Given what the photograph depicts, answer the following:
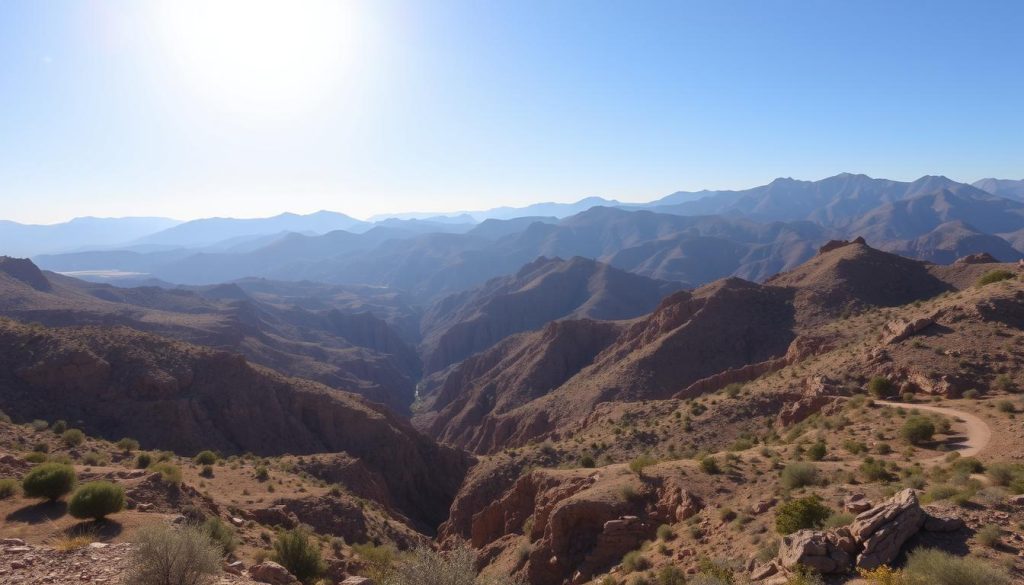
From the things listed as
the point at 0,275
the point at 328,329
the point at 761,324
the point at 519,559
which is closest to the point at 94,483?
the point at 519,559

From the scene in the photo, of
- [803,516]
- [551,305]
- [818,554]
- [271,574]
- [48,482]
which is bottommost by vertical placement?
[551,305]

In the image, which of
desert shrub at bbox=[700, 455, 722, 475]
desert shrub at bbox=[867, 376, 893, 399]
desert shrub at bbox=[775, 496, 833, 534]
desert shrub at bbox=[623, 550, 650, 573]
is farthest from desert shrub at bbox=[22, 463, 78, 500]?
desert shrub at bbox=[867, 376, 893, 399]

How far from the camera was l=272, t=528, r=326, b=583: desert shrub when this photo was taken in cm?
1500

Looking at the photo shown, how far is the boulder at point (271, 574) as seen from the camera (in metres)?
12.8

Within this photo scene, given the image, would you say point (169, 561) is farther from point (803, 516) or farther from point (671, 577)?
point (803, 516)

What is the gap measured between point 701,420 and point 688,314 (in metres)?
31.3

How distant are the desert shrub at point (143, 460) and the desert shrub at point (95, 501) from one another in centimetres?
Answer: 1080

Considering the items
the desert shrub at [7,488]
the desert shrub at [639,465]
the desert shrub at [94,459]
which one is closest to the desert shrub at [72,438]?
the desert shrub at [94,459]

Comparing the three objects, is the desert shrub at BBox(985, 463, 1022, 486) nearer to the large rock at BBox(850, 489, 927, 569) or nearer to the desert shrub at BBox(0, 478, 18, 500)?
the large rock at BBox(850, 489, 927, 569)

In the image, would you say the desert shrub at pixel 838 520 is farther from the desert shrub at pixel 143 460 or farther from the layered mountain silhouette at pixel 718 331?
the layered mountain silhouette at pixel 718 331

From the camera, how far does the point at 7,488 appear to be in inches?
588

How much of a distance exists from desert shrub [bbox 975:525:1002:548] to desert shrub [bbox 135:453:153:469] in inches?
1077

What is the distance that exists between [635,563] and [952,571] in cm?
879

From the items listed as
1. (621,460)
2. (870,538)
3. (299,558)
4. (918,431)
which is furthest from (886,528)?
(621,460)
